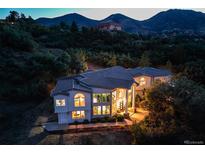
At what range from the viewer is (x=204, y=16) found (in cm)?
1089

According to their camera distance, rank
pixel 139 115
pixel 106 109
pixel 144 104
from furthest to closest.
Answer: pixel 144 104 < pixel 139 115 < pixel 106 109

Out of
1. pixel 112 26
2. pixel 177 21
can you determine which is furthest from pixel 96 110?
pixel 112 26

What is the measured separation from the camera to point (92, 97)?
30.8 feet

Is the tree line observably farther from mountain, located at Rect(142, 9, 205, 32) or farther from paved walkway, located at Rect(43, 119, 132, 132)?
paved walkway, located at Rect(43, 119, 132, 132)

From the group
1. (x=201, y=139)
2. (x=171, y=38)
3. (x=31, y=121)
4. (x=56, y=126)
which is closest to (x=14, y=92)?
(x=31, y=121)

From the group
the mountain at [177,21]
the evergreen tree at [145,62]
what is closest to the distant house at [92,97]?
the evergreen tree at [145,62]

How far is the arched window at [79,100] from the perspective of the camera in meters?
9.21

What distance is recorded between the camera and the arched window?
921 centimetres

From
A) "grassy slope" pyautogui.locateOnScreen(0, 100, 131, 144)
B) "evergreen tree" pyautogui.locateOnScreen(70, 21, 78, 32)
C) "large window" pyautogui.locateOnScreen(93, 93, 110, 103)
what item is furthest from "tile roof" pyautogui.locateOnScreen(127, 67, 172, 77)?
"evergreen tree" pyautogui.locateOnScreen(70, 21, 78, 32)

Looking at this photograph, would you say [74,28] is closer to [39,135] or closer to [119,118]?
[119,118]

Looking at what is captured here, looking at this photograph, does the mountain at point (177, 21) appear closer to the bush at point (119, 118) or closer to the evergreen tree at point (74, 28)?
the bush at point (119, 118)

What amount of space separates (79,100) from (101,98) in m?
0.86
